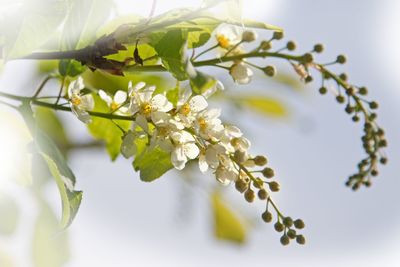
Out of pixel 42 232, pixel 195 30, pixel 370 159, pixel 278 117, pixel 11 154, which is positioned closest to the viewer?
pixel 195 30

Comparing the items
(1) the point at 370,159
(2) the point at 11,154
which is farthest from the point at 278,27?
(2) the point at 11,154

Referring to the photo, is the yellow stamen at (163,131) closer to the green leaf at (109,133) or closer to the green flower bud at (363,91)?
the green leaf at (109,133)

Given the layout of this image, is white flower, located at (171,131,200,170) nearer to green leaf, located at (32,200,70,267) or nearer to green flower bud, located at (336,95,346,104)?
green flower bud, located at (336,95,346,104)

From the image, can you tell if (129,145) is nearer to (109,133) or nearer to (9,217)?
(109,133)

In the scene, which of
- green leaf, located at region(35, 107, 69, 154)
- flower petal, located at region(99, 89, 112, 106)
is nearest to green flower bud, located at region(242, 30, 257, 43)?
flower petal, located at region(99, 89, 112, 106)

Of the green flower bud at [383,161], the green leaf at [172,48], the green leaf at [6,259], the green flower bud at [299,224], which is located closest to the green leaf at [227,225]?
the green leaf at [6,259]

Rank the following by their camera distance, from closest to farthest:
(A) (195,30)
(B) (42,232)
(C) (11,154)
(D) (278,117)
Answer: (A) (195,30)
(C) (11,154)
(B) (42,232)
(D) (278,117)

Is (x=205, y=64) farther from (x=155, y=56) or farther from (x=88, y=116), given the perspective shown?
(x=88, y=116)
